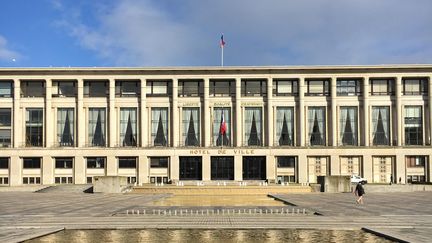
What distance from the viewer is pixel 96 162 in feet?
290

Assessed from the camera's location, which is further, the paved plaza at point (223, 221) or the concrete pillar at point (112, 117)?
the concrete pillar at point (112, 117)

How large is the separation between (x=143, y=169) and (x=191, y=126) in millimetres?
10357

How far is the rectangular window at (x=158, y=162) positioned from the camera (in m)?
88.6

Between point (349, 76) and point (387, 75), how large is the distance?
5883 mm

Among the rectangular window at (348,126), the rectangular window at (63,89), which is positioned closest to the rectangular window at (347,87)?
the rectangular window at (348,126)

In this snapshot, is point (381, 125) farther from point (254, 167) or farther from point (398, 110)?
point (254, 167)

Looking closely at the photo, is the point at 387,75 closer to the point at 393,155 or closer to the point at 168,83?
the point at 393,155

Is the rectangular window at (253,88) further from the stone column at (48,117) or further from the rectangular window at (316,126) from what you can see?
the stone column at (48,117)

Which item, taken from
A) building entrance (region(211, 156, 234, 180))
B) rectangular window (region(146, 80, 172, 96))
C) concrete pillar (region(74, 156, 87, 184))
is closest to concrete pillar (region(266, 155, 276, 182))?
building entrance (region(211, 156, 234, 180))

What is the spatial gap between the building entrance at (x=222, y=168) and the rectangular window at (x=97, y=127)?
17.9 metres

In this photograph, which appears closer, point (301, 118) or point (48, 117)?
point (301, 118)

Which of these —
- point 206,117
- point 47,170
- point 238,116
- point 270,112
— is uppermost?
point 270,112

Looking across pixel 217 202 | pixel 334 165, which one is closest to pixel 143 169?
pixel 334 165

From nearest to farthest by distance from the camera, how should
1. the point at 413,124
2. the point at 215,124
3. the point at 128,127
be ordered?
the point at 413,124 → the point at 215,124 → the point at 128,127
